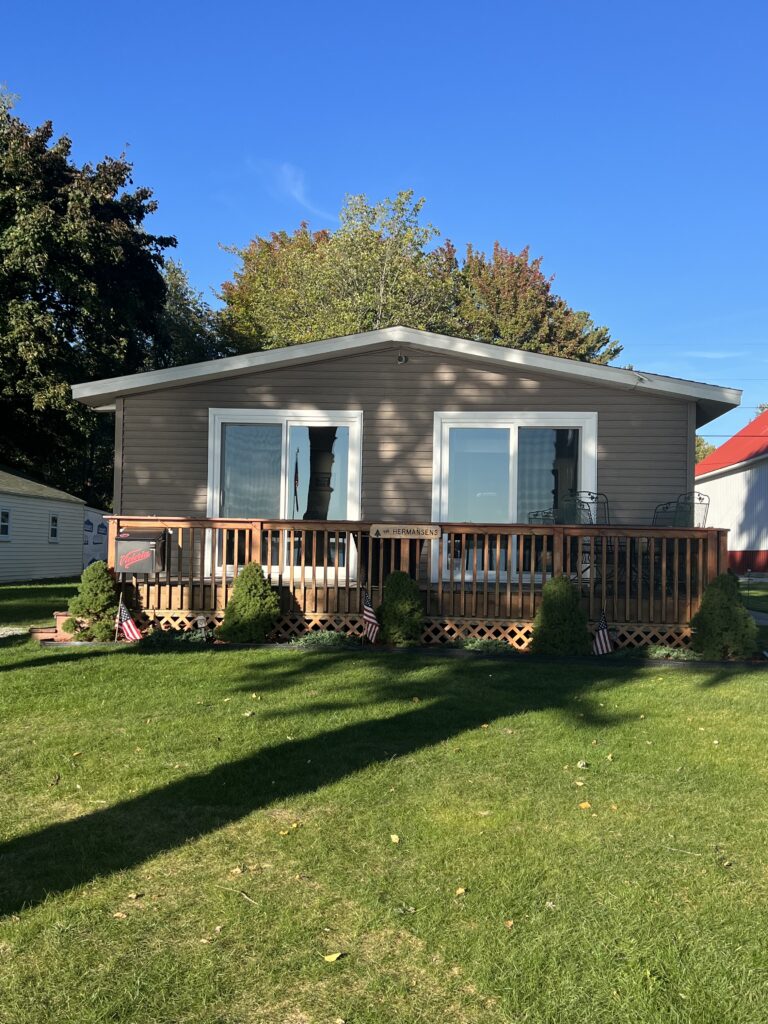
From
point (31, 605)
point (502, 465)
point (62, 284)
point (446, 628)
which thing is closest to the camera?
point (446, 628)

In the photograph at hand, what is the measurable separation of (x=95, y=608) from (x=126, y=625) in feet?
1.65

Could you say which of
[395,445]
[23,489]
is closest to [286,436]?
[395,445]

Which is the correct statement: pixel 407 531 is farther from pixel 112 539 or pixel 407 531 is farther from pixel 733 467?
pixel 733 467

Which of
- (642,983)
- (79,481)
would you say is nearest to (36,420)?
(79,481)

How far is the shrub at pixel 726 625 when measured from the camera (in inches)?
307

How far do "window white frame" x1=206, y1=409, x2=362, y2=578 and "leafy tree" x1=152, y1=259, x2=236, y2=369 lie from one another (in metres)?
18.0

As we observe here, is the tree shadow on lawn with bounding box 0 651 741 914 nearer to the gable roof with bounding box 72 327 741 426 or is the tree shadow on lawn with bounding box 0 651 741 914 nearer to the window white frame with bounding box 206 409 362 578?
the window white frame with bounding box 206 409 362 578

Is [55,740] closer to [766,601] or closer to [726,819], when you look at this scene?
[726,819]

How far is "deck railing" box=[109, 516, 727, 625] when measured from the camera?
8.20 metres

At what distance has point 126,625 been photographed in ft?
26.7

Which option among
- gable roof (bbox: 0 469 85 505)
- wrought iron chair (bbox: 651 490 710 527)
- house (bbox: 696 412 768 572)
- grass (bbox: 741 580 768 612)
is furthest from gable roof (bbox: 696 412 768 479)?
gable roof (bbox: 0 469 85 505)

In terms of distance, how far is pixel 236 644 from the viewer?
324 inches

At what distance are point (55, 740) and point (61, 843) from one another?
165cm

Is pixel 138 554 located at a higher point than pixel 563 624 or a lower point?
higher
